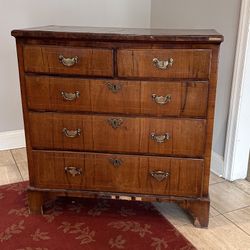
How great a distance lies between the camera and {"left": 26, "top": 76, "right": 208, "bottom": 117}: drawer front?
1406 mm

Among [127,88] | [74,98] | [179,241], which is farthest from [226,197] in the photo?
[74,98]

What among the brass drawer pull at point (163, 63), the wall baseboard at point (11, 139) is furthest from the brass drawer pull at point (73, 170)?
the wall baseboard at point (11, 139)

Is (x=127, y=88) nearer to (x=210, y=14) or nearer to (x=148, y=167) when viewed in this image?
(x=148, y=167)

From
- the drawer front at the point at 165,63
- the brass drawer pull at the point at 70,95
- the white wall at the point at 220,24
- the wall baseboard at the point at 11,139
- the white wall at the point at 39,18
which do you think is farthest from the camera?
the wall baseboard at the point at 11,139

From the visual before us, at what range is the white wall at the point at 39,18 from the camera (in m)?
2.30

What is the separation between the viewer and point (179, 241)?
1504mm

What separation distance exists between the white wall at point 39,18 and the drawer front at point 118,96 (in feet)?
3.32

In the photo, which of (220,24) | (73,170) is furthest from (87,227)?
(220,24)

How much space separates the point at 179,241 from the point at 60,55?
100 centimetres

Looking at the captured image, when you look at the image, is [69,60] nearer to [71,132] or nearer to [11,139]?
[71,132]

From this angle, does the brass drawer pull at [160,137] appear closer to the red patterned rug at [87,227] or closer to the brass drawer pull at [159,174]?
the brass drawer pull at [159,174]

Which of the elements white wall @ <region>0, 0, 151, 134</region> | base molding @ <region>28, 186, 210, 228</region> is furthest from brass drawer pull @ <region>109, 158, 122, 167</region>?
white wall @ <region>0, 0, 151, 134</region>

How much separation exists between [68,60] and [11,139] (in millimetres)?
1341

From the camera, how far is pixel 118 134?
1500mm
